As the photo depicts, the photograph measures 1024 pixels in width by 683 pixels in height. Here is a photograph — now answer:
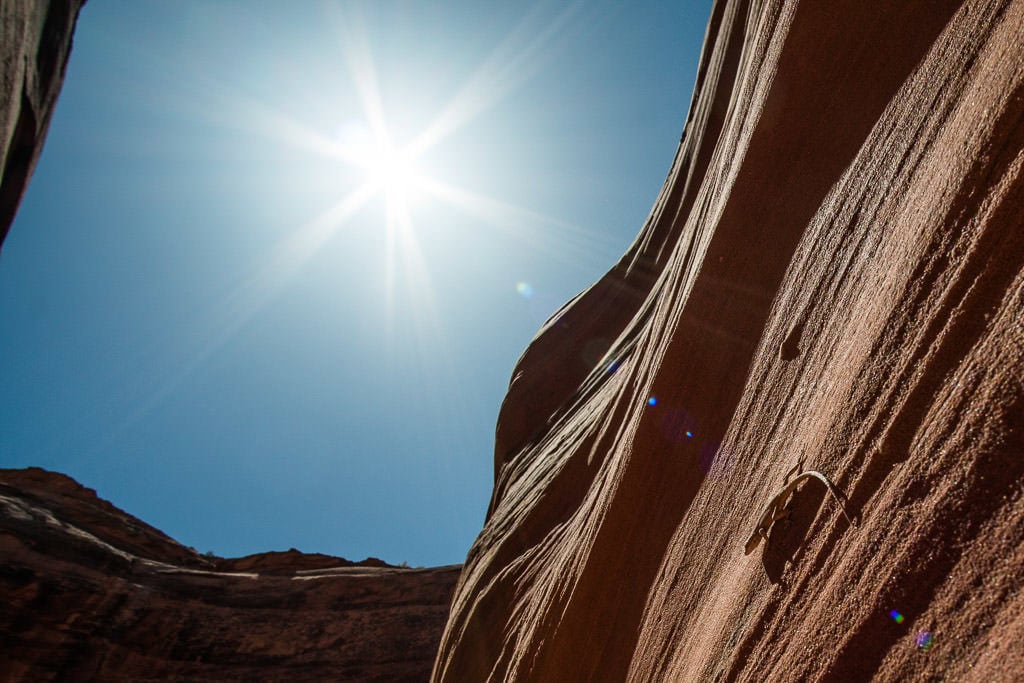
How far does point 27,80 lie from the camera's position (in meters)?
11.3

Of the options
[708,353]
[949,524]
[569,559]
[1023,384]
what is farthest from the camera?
[569,559]

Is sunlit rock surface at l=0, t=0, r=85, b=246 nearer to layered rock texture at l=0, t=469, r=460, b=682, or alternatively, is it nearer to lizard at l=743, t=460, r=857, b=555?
layered rock texture at l=0, t=469, r=460, b=682

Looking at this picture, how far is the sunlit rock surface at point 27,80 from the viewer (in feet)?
31.0

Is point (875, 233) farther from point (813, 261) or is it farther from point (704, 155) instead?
point (704, 155)

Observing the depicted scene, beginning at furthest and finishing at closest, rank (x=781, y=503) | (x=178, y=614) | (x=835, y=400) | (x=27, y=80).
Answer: (x=178, y=614) < (x=27, y=80) < (x=781, y=503) < (x=835, y=400)

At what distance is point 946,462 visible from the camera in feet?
6.31

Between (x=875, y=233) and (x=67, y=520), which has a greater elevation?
(x=67, y=520)

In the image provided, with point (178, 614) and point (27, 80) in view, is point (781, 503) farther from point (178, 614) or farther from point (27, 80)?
point (178, 614)

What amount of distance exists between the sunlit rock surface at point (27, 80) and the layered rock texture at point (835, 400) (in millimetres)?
12054

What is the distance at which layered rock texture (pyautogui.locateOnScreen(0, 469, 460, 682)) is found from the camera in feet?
56.3

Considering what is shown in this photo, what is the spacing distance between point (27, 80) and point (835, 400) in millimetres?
16167

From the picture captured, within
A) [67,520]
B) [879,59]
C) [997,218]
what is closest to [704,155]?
[879,59]

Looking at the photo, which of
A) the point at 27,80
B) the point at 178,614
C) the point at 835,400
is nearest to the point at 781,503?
the point at 835,400

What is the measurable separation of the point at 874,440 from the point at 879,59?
8.76 ft
